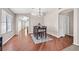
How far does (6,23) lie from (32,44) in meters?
0.63

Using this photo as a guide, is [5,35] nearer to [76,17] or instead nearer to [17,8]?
[17,8]

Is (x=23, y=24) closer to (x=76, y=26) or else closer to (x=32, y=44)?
(x=32, y=44)

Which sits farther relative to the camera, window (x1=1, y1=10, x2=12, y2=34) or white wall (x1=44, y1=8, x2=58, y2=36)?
white wall (x1=44, y1=8, x2=58, y2=36)

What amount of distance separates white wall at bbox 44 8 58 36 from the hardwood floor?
0.46 feet

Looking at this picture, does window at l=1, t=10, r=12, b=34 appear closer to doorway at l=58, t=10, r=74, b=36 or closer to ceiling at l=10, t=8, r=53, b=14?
ceiling at l=10, t=8, r=53, b=14

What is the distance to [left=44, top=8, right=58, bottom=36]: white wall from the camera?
6.06 feet

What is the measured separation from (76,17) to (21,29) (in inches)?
42.5

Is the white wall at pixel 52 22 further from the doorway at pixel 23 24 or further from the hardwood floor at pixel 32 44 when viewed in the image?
the doorway at pixel 23 24

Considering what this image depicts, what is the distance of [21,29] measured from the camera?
1.88 meters

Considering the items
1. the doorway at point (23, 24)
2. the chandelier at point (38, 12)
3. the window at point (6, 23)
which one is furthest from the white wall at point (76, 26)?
the window at point (6, 23)

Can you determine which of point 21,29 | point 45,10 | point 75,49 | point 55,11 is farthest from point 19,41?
point 75,49

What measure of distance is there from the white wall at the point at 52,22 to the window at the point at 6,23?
0.69 meters

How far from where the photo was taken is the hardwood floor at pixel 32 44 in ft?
5.80

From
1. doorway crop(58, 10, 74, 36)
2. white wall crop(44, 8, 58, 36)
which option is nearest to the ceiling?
white wall crop(44, 8, 58, 36)
